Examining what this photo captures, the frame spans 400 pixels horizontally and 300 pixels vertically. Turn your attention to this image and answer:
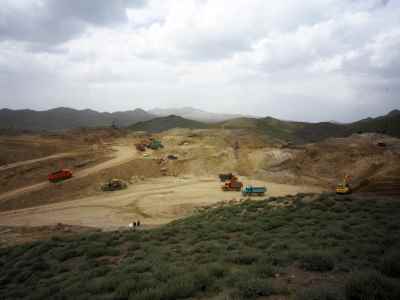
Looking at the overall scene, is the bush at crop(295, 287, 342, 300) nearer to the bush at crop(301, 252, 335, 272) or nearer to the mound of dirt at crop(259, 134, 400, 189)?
the bush at crop(301, 252, 335, 272)

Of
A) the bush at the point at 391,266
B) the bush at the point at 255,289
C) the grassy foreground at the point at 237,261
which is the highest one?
the bush at the point at 391,266

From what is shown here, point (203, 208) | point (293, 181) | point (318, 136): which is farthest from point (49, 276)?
point (318, 136)

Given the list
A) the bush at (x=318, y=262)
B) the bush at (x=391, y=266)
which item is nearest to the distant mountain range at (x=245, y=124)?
the bush at (x=318, y=262)

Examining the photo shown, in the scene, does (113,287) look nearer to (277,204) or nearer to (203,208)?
(277,204)

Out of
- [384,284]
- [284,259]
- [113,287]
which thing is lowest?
[113,287]

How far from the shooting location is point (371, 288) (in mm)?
4281

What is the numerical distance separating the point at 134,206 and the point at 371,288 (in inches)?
938

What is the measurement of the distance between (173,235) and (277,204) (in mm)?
8552

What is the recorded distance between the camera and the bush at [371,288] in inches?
165

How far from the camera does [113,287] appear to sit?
646 centimetres

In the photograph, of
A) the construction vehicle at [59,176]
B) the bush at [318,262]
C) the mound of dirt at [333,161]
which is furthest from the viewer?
the mound of dirt at [333,161]

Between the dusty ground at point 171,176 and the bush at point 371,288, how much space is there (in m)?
17.9

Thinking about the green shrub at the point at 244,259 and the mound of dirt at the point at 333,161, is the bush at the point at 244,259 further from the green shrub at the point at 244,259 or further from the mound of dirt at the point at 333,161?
the mound of dirt at the point at 333,161

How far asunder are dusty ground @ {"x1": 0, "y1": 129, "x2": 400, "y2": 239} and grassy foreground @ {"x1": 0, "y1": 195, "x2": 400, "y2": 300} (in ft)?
29.8
